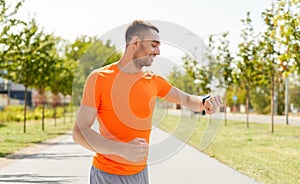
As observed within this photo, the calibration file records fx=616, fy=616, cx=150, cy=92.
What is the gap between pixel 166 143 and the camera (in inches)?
139

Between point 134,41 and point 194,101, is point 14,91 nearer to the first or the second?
point 194,101

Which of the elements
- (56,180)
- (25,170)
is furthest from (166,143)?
(25,170)

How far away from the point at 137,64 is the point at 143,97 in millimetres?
186

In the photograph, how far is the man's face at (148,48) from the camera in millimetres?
3324

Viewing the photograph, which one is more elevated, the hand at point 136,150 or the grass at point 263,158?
the hand at point 136,150

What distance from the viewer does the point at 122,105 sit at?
3.37 m


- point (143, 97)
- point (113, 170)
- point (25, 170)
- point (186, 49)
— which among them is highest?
point (186, 49)

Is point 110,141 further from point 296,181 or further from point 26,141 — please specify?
point 26,141

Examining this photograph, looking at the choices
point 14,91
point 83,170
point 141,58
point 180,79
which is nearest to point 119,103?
point 141,58

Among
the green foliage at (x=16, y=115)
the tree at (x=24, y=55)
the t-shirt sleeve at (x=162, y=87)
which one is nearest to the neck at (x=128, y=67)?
the t-shirt sleeve at (x=162, y=87)

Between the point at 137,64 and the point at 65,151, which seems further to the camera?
the point at 65,151

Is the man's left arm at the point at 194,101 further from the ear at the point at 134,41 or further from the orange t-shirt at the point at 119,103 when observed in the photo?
the ear at the point at 134,41

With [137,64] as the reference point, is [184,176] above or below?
below

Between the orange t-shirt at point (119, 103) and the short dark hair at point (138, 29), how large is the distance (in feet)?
0.67
